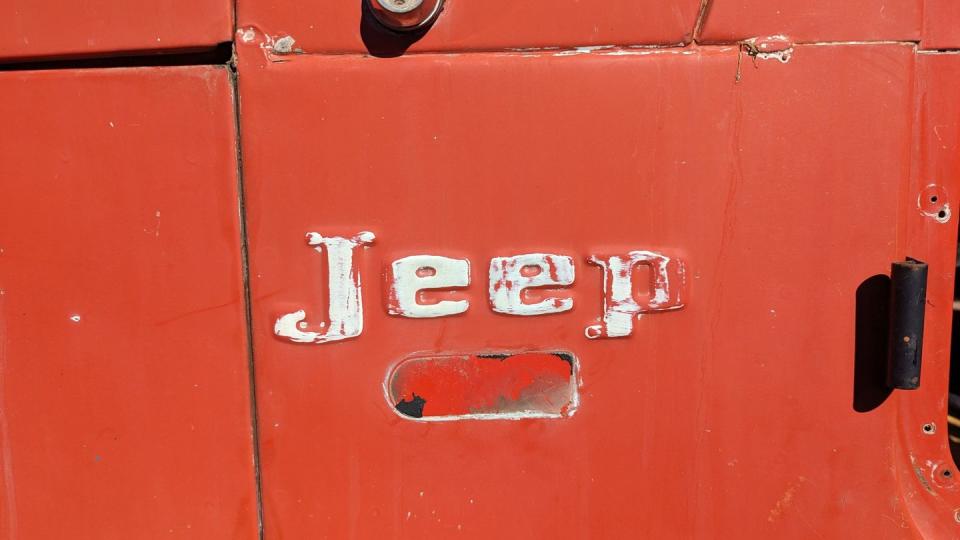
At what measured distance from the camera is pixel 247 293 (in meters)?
1.17

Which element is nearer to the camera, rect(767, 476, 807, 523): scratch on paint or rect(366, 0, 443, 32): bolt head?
rect(366, 0, 443, 32): bolt head

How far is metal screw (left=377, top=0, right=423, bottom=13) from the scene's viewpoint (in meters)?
1.09

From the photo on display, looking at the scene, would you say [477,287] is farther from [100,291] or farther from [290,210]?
[100,291]

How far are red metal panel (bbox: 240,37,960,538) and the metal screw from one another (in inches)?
2.9

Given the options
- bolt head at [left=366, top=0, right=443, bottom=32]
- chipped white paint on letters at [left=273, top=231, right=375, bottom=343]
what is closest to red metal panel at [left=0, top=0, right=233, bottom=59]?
bolt head at [left=366, top=0, right=443, bottom=32]

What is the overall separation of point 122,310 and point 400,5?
0.62 m

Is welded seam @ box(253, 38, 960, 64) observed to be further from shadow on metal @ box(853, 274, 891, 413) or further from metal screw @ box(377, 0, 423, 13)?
shadow on metal @ box(853, 274, 891, 413)

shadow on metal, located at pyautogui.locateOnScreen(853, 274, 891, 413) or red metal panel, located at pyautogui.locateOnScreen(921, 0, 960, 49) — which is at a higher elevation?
red metal panel, located at pyautogui.locateOnScreen(921, 0, 960, 49)

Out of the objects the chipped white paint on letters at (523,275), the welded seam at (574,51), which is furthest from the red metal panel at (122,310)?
the chipped white paint on letters at (523,275)

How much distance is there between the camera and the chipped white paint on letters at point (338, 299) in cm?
115

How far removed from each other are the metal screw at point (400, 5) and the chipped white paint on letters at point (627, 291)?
17.6 inches

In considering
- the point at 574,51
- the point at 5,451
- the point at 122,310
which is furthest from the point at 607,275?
the point at 5,451

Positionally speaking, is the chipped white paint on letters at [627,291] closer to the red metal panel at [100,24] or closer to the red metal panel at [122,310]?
the red metal panel at [122,310]

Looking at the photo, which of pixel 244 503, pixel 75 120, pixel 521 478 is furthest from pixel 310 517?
pixel 75 120
